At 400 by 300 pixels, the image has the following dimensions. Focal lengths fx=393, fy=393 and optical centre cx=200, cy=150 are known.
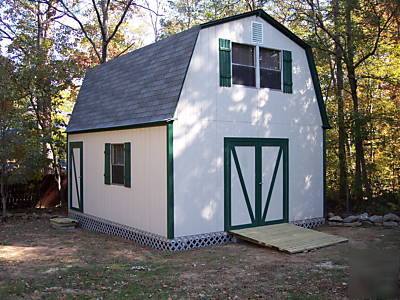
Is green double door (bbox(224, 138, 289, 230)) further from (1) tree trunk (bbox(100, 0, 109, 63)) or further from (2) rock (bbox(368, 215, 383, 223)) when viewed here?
(1) tree trunk (bbox(100, 0, 109, 63))

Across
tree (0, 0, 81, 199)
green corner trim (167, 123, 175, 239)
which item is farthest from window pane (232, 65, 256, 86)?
tree (0, 0, 81, 199)

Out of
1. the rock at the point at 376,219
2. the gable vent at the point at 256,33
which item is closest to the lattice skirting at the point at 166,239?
the rock at the point at 376,219

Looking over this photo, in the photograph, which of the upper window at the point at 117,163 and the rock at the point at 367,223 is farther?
the rock at the point at 367,223

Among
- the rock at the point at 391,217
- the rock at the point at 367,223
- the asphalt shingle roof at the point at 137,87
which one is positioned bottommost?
the rock at the point at 367,223

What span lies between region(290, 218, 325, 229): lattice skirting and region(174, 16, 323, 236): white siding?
12cm

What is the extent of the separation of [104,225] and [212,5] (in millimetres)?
14913

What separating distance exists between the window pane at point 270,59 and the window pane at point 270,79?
12cm

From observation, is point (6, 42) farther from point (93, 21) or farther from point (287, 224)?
point (287, 224)

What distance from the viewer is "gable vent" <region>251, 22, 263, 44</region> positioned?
29.6 ft

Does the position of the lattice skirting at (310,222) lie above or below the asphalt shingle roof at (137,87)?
below

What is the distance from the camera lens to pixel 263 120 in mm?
9188

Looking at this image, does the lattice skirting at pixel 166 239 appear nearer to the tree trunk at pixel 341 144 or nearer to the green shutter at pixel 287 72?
the tree trunk at pixel 341 144

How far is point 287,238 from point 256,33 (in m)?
4.65

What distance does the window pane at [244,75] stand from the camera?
29.0ft
